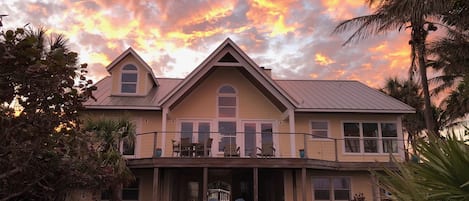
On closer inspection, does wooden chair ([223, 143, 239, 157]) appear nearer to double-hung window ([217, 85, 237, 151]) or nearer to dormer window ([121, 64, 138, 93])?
double-hung window ([217, 85, 237, 151])

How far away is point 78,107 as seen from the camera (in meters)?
9.39

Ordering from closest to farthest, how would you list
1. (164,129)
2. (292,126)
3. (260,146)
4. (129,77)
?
(164,129) → (292,126) → (260,146) → (129,77)

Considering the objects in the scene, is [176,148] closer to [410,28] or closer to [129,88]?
[129,88]

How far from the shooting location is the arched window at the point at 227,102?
19.2 m

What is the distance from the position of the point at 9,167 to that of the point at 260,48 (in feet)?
51.7

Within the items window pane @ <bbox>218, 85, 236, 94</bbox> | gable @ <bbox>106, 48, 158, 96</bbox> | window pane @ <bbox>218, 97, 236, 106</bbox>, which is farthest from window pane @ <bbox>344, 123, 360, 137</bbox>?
gable @ <bbox>106, 48, 158, 96</bbox>

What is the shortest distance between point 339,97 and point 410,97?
15.4m

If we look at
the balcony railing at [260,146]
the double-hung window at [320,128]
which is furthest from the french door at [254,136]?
the double-hung window at [320,128]

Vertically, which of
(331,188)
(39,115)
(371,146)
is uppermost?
(371,146)

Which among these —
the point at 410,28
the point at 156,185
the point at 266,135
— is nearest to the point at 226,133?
the point at 266,135

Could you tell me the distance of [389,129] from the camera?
65.4 ft

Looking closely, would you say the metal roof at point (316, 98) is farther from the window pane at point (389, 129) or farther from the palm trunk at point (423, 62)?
the palm trunk at point (423, 62)

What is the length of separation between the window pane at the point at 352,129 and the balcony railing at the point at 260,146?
337 mm

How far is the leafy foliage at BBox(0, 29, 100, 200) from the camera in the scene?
7773mm
